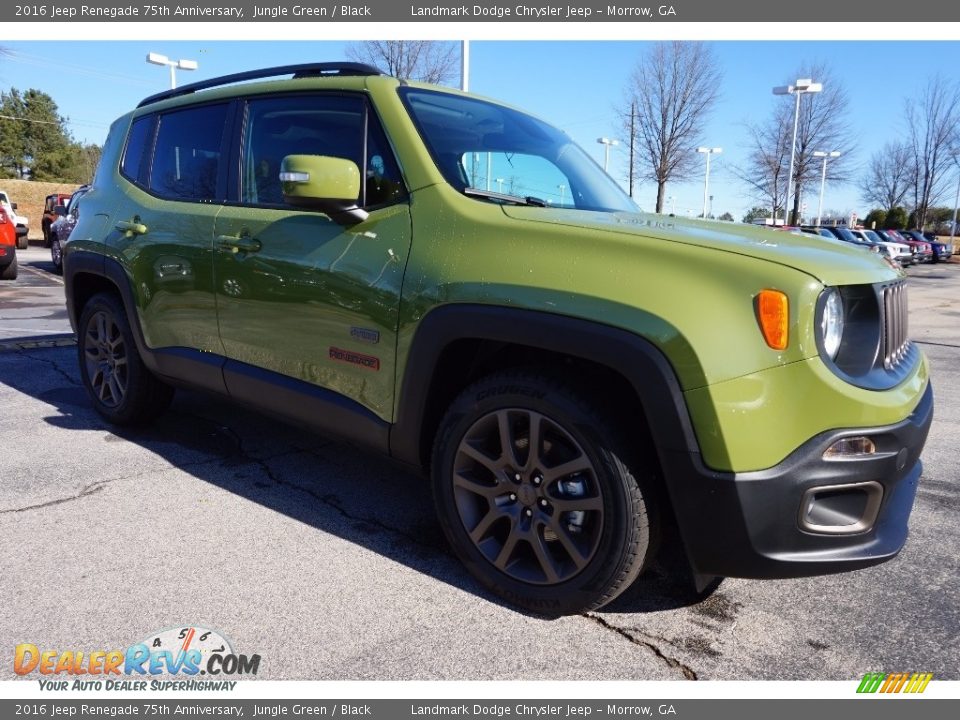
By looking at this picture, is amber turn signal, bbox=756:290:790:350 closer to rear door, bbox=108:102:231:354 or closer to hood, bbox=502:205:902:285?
hood, bbox=502:205:902:285

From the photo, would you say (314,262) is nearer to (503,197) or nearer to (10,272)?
(503,197)

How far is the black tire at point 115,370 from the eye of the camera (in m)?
4.18

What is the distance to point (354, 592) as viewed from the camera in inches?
101

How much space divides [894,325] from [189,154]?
3442mm

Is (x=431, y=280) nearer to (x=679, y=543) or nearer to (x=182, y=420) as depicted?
(x=679, y=543)

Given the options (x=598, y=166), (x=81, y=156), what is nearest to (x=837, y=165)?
(x=598, y=166)

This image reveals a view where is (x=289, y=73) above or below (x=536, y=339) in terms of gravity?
above

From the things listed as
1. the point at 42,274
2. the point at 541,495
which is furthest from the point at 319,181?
the point at 42,274

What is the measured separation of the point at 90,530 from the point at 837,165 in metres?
41.7

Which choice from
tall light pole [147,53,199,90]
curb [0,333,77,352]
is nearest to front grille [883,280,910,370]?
curb [0,333,77,352]

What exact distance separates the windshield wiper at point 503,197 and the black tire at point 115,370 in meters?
2.51

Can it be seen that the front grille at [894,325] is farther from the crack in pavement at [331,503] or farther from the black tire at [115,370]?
the black tire at [115,370]
